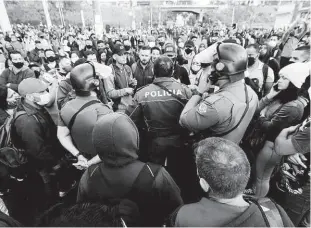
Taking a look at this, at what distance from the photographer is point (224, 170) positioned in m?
1.14

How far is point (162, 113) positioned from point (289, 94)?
149 cm

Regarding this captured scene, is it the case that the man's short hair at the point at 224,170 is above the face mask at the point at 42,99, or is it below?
above

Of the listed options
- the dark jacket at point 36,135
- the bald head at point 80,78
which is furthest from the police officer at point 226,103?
the dark jacket at point 36,135

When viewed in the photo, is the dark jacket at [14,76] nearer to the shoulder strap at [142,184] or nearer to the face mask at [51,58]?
the face mask at [51,58]

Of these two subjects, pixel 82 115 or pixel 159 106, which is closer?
pixel 82 115

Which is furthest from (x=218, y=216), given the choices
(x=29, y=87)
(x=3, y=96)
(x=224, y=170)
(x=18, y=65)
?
(x=18, y=65)

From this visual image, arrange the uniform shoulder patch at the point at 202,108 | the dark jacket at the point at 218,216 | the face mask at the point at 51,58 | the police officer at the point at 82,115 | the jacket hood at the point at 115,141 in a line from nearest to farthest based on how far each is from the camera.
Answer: the dark jacket at the point at 218,216, the jacket hood at the point at 115,141, the uniform shoulder patch at the point at 202,108, the police officer at the point at 82,115, the face mask at the point at 51,58

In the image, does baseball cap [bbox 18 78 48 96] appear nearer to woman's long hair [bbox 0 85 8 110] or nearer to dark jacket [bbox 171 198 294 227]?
woman's long hair [bbox 0 85 8 110]

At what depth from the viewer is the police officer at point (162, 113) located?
104 inches

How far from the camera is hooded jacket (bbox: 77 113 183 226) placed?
1396mm

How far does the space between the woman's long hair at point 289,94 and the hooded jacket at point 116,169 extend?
5.96 ft

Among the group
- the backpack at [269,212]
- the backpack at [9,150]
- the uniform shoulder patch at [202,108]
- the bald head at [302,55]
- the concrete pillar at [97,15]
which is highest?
the concrete pillar at [97,15]

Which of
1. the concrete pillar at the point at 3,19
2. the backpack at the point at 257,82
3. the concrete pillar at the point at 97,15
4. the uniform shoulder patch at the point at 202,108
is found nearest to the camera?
the uniform shoulder patch at the point at 202,108

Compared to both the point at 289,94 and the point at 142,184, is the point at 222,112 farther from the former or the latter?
the point at 142,184
